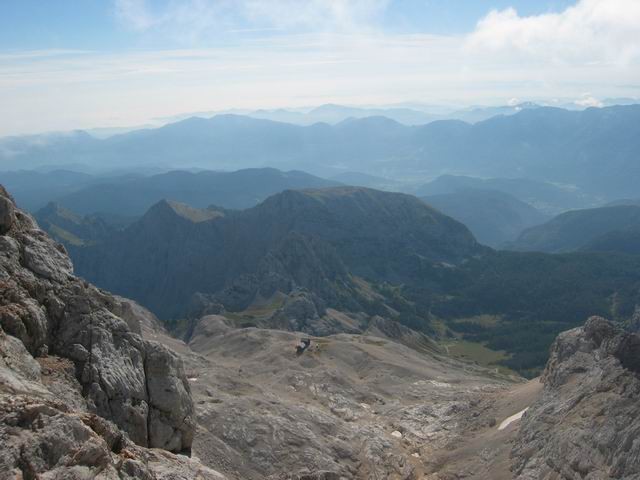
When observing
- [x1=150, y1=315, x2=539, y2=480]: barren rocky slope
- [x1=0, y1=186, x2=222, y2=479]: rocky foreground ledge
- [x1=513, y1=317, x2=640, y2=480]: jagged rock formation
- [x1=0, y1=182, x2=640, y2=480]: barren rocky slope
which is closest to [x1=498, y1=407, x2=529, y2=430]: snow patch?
[x1=0, y1=182, x2=640, y2=480]: barren rocky slope

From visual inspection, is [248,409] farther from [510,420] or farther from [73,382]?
[510,420]

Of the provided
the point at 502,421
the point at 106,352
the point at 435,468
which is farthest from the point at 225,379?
the point at 106,352

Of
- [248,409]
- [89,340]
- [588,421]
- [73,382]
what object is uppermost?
[89,340]

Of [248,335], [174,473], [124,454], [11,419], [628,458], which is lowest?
[248,335]

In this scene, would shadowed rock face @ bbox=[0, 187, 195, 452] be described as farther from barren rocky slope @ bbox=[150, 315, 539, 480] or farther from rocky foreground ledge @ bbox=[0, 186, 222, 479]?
barren rocky slope @ bbox=[150, 315, 539, 480]

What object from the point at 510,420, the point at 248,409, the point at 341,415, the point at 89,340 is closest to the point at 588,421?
the point at 510,420

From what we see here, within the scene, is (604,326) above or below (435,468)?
above

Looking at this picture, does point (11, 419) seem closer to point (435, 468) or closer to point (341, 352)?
point (435, 468)
